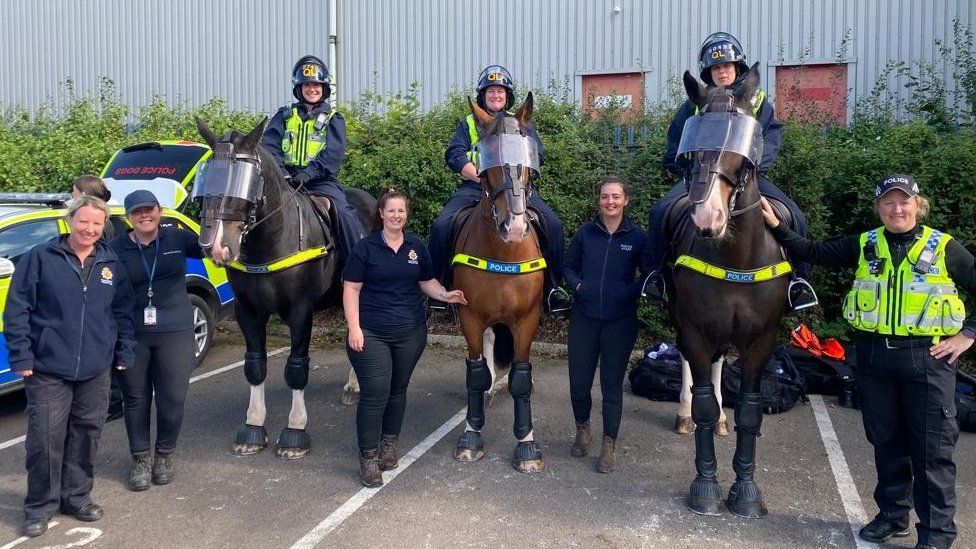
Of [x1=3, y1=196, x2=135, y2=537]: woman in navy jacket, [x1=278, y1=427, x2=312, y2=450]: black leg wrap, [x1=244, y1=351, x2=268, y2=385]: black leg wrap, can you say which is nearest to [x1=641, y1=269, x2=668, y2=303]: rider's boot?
[x1=278, y1=427, x2=312, y2=450]: black leg wrap

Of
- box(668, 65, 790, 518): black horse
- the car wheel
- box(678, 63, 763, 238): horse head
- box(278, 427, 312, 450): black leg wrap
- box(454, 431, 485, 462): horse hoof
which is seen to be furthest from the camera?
the car wheel

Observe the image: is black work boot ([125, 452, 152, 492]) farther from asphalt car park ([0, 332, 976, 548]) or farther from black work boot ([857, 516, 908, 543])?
black work boot ([857, 516, 908, 543])

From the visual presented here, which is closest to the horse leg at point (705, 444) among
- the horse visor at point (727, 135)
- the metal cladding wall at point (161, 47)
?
the horse visor at point (727, 135)

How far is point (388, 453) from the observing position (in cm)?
514

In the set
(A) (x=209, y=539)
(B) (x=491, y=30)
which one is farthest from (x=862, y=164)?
(B) (x=491, y=30)

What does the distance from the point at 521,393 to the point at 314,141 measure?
2.75 m

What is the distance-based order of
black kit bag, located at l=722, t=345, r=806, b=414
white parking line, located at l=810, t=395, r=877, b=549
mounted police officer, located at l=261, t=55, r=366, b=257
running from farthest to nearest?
1. black kit bag, located at l=722, t=345, r=806, b=414
2. mounted police officer, located at l=261, t=55, r=366, b=257
3. white parking line, located at l=810, t=395, r=877, b=549

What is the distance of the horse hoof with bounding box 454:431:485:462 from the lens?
530cm

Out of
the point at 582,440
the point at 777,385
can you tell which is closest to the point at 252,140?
the point at 582,440

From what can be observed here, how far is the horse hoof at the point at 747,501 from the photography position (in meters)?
4.38

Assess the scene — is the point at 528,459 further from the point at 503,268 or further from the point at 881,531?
the point at 881,531

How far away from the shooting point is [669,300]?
5172 millimetres

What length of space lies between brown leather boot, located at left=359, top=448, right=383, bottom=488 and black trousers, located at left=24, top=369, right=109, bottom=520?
1.61m

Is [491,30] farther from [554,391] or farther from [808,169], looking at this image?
[554,391]
